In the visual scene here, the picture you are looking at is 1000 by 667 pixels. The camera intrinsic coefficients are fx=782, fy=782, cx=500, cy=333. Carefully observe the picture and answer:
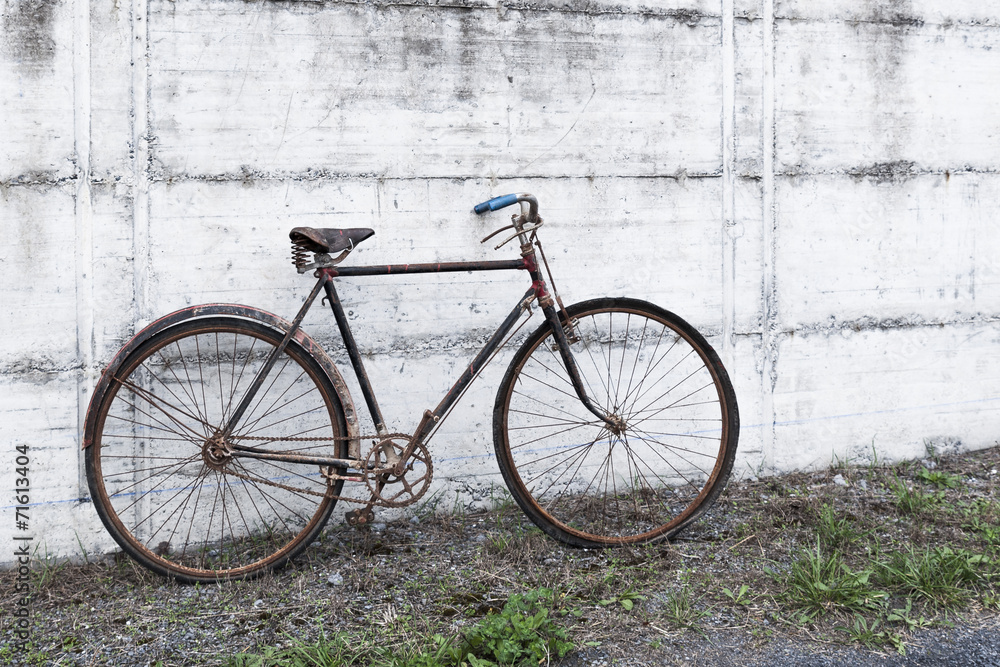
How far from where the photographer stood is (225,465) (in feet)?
10.2

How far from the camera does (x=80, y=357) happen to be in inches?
128

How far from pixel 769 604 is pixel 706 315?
59.0 inches

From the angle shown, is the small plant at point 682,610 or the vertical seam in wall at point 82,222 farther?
the vertical seam in wall at point 82,222

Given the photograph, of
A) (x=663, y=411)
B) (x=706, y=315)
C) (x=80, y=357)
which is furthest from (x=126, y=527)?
(x=706, y=315)

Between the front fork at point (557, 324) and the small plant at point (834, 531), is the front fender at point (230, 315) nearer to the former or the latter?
the front fork at point (557, 324)

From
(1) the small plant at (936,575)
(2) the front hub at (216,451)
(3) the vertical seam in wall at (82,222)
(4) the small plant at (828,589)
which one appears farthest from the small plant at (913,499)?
(3) the vertical seam in wall at (82,222)

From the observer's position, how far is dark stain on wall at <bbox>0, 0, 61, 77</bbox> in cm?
309

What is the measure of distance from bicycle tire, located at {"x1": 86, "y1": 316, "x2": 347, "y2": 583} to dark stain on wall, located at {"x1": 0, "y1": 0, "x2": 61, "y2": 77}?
1.23m

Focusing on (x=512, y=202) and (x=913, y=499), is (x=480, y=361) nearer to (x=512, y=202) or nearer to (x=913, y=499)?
(x=512, y=202)

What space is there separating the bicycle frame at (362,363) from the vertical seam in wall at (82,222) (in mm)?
Answer: 714

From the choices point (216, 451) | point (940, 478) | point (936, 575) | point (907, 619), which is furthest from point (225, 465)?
point (940, 478)

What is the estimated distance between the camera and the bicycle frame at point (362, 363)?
10.2ft

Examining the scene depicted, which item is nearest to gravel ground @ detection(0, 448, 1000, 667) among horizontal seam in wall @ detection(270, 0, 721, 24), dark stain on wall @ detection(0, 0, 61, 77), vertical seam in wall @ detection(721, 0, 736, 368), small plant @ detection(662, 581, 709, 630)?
small plant @ detection(662, 581, 709, 630)

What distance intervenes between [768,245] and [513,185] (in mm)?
1362
